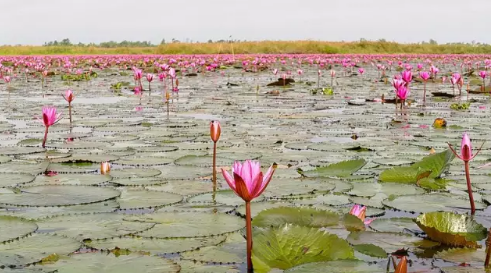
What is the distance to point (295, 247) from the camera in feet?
5.82

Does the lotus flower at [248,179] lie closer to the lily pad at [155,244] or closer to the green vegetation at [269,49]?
the lily pad at [155,244]

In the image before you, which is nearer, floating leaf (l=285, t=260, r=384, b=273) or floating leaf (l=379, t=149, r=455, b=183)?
floating leaf (l=285, t=260, r=384, b=273)

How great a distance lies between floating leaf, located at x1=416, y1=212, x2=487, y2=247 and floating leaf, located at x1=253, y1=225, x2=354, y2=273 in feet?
1.30

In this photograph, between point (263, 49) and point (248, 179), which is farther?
point (263, 49)

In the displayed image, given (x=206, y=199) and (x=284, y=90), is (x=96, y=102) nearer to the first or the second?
(x=284, y=90)

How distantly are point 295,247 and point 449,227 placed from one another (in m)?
0.63

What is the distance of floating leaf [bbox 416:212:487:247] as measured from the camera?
199 cm

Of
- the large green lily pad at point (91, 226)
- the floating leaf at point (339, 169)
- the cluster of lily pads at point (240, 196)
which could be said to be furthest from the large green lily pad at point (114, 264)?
the floating leaf at point (339, 169)

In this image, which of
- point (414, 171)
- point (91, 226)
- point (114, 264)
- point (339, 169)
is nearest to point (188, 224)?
point (91, 226)

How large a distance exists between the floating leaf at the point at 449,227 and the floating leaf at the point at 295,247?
0.40m

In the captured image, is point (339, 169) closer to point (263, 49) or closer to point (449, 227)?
point (449, 227)

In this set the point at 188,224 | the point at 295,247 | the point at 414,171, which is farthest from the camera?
the point at 414,171

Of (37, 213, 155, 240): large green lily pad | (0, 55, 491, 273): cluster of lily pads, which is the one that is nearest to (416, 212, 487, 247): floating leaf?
(0, 55, 491, 273): cluster of lily pads

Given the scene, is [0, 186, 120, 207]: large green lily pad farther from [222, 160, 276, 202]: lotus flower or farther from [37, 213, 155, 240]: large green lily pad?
[222, 160, 276, 202]: lotus flower
